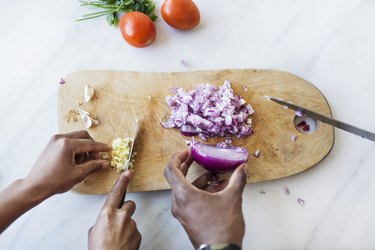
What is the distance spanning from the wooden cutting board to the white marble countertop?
84 mm

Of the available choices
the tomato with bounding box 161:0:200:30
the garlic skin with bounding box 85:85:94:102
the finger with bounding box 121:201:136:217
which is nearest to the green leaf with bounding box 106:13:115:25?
the tomato with bounding box 161:0:200:30

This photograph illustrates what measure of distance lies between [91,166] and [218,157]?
1.52ft

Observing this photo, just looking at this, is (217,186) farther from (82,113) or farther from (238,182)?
(82,113)

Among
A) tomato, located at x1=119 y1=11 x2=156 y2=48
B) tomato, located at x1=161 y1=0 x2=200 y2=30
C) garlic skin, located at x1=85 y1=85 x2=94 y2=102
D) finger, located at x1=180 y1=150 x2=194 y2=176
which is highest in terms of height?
tomato, located at x1=161 y1=0 x2=200 y2=30

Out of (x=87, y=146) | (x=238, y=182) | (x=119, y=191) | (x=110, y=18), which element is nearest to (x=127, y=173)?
(x=119, y=191)

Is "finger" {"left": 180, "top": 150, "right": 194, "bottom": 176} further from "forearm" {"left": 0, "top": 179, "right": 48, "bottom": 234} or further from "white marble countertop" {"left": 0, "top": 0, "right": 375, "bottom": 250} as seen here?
"forearm" {"left": 0, "top": 179, "right": 48, "bottom": 234}

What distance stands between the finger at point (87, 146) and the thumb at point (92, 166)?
4 cm

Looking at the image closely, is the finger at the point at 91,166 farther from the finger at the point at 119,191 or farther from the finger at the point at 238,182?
the finger at the point at 238,182

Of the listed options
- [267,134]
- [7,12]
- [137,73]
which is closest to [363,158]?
[267,134]

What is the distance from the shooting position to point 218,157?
1.40 m

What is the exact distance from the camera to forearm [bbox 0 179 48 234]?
1240 millimetres

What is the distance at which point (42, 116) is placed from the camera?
5.27 feet

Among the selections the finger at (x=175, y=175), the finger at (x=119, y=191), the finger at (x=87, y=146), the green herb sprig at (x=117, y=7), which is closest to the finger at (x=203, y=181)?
the finger at (x=175, y=175)

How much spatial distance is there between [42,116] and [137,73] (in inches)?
17.3
